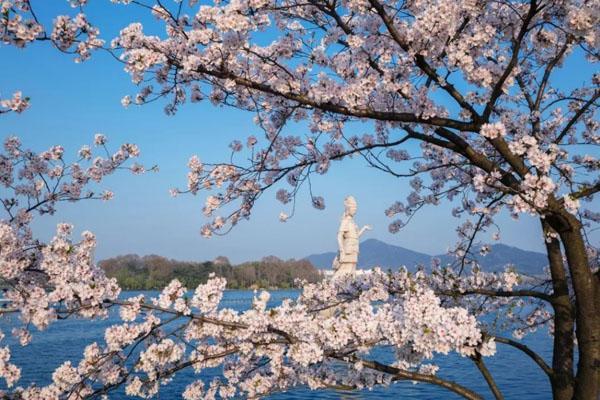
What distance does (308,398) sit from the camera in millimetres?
14406

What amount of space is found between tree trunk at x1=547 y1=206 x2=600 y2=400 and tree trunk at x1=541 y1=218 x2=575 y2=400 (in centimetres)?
16

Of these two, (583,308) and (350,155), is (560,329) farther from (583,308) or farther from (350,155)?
(350,155)

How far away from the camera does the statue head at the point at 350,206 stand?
25.9 metres

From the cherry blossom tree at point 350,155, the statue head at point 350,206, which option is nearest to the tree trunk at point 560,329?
the cherry blossom tree at point 350,155

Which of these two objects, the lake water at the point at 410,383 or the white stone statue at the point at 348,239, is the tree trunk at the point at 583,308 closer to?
the lake water at the point at 410,383

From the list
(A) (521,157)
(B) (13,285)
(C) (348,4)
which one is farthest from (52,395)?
(A) (521,157)

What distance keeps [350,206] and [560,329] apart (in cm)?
2131

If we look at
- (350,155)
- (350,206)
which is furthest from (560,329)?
(350,206)

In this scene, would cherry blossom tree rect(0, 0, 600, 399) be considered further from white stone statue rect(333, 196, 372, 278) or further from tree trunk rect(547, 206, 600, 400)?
white stone statue rect(333, 196, 372, 278)

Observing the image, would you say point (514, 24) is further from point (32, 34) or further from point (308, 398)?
point (308, 398)

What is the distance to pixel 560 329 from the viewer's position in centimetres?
470

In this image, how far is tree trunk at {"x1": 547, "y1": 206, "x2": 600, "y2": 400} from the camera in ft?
14.0

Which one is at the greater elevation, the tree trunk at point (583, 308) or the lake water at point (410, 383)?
the tree trunk at point (583, 308)

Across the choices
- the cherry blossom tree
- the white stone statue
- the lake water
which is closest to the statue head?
the white stone statue
